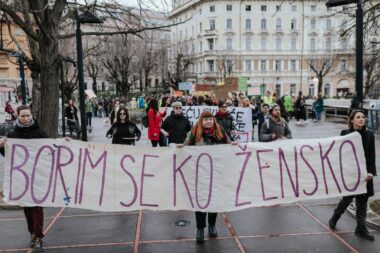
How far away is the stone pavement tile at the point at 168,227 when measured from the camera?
606 cm

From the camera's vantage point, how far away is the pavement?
5621mm

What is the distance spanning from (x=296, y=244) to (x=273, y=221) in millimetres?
960

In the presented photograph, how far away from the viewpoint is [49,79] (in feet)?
28.7

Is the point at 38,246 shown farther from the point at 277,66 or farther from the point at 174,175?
the point at 277,66

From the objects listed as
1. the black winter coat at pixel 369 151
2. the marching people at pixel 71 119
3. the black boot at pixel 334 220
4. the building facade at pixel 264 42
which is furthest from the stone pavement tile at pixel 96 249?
the building facade at pixel 264 42

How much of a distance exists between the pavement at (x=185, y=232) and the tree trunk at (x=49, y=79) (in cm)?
209

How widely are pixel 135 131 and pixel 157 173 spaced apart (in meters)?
2.47

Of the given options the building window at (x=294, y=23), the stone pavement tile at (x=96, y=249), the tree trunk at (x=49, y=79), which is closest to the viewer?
the stone pavement tile at (x=96, y=249)

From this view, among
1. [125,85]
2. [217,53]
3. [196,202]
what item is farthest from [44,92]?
[217,53]

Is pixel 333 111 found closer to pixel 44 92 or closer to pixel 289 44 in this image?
pixel 44 92

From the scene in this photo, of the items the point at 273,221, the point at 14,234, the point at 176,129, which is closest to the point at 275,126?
the point at 273,221

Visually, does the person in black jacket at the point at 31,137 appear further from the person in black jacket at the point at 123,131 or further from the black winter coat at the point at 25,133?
the person in black jacket at the point at 123,131

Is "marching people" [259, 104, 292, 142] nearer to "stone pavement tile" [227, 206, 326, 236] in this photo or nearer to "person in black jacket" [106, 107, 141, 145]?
"stone pavement tile" [227, 206, 326, 236]

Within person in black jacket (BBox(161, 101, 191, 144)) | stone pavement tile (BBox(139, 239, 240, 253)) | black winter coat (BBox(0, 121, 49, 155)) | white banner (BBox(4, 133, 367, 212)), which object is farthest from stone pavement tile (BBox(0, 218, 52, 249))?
person in black jacket (BBox(161, 101, 191, 144))
